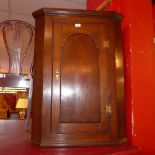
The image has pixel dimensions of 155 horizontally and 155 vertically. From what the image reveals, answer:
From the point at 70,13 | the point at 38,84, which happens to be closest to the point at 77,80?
the point at 38,84

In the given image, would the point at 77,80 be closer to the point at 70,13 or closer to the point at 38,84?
the point at 38,84

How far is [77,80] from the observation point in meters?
1.29

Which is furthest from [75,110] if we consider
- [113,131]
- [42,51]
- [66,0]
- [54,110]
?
[66,0]

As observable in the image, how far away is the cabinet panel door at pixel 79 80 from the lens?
1242mm

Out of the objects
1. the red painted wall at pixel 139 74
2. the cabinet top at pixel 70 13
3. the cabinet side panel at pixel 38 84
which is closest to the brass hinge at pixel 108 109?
the red painted wall at pixel 139 74

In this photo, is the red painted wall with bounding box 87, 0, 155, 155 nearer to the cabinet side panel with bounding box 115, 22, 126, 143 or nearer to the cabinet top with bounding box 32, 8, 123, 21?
the cabinet side panel with bounding box 115, 22, 126, 143

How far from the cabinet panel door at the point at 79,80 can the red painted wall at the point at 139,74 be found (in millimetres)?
240

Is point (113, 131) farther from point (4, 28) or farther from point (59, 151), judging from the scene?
point (4, 28)

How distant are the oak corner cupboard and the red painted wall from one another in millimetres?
133

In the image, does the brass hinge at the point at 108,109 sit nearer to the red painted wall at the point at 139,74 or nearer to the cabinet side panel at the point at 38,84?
the red painted wall at the point at 139,74

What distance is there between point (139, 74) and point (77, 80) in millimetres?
467

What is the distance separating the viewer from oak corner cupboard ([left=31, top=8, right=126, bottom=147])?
123cm

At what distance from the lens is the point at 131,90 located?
1.45m

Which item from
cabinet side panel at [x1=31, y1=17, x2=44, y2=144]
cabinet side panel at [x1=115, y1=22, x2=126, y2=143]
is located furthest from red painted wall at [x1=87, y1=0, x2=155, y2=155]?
cabinet side panel at [x1=31, y1=17, x2=44, y2=144]
